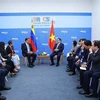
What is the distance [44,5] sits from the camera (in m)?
10.7

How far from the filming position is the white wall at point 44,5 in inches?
420

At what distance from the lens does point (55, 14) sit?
1070cm

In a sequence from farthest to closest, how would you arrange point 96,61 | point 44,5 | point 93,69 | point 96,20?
point 44,5, point 96,20, point 93,69, point 96,61

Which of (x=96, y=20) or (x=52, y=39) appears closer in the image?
(x=96, y=20)

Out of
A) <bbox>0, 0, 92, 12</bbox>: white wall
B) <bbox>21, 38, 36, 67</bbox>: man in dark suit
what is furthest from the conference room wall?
<bbox>21, 38, 36, 67</bbox>: man in dark suit

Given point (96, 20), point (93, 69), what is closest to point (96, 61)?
point (93, 69)

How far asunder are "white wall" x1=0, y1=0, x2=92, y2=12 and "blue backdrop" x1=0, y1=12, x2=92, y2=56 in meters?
0.21

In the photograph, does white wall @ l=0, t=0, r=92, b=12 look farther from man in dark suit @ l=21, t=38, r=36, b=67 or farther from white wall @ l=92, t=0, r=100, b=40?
man in dark suit @ l=21, t=38, r=36, b=67

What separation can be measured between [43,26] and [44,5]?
1.06 m

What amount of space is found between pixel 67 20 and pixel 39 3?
5.45 ft

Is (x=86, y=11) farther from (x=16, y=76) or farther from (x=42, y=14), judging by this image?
(x=16, y=76)

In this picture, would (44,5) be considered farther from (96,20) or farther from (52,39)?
(96,20)

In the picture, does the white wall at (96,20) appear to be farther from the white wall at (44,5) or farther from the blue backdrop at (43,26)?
the white wall at (44,5)

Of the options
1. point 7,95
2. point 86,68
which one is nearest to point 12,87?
point 7,95
